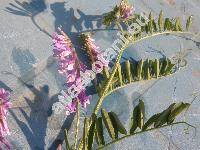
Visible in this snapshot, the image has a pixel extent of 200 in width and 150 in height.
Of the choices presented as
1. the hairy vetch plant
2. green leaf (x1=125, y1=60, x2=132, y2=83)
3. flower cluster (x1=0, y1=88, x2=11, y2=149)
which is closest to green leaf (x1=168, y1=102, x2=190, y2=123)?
the hairy vetch plant

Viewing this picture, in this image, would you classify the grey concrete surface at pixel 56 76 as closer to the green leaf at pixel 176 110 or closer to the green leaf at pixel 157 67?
the green leaf at pixel 157 67

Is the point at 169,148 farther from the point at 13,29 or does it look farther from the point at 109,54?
the point at 13,29

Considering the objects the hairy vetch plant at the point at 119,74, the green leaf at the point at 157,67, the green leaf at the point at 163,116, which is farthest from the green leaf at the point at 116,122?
the green leaf at the point at 157,67

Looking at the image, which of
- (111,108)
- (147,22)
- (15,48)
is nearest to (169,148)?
(111,108)

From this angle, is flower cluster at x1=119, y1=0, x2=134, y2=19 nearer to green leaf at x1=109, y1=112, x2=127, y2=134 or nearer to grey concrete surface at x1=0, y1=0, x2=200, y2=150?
grey concrete surface at x1=0, y1=0, x2=200, y2=150

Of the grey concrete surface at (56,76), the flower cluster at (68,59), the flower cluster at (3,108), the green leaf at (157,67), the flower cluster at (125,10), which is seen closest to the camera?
the flower cluster at (3,108)

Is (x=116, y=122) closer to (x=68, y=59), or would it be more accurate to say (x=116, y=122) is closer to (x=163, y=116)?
(x=163, y=116)
